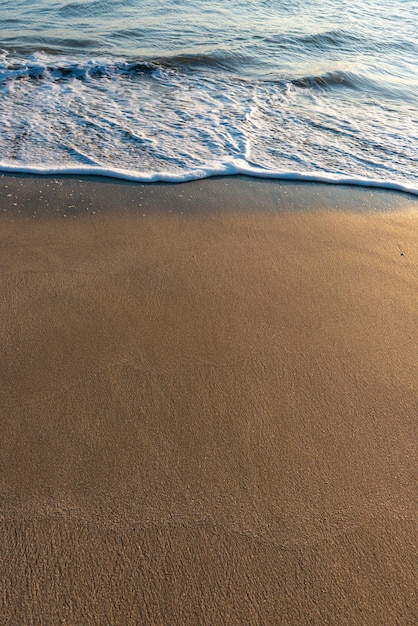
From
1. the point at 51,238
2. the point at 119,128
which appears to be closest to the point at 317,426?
the point at 51,238

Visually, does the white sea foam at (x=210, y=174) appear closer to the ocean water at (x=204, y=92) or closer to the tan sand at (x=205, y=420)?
the ocean water at (x=204, y=92)

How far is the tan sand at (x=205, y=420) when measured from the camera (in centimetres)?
158

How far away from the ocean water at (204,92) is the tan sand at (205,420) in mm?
1195

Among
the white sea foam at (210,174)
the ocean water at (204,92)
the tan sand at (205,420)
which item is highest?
the ocean water at (204,92)

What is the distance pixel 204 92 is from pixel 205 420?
17.5 ft

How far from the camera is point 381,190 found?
418cm

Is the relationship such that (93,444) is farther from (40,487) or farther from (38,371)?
(38,371)

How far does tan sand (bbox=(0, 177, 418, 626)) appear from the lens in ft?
5.17

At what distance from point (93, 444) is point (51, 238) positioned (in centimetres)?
174

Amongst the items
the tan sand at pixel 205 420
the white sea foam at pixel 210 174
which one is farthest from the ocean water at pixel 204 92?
the tan sand at pixel 205 420

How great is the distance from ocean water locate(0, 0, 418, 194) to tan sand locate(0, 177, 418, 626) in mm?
1195

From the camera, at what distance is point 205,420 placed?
6.87ft

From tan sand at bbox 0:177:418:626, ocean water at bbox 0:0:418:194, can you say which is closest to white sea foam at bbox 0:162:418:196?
ocean water at bbox 0:0:418:194

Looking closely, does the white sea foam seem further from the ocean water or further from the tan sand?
the tan sand
